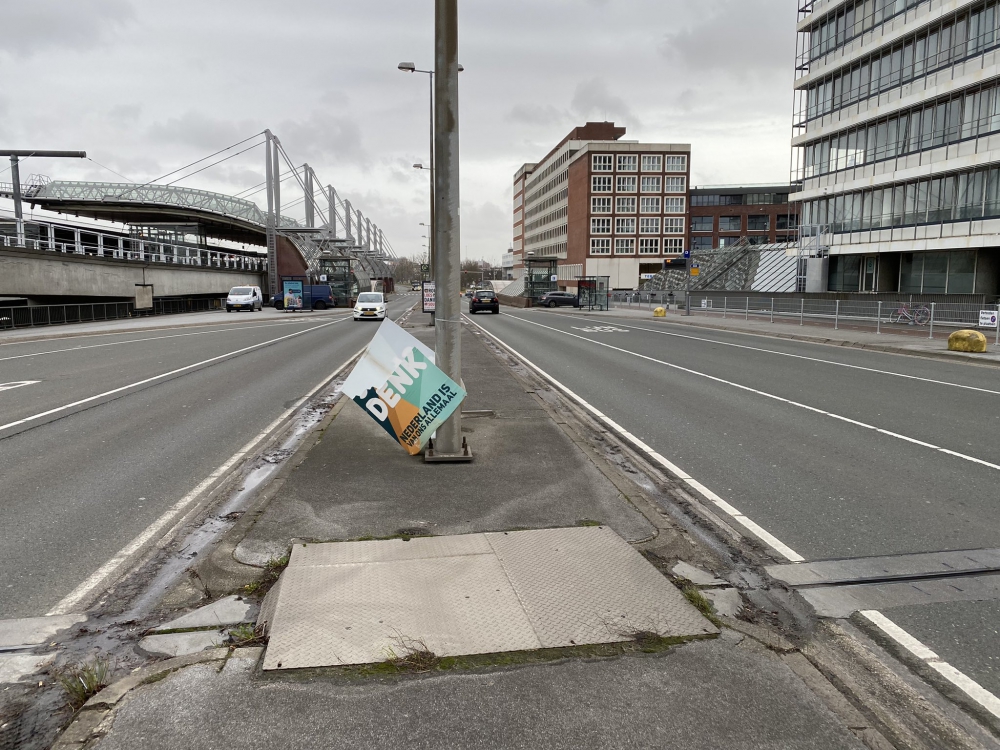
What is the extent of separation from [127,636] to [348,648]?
131cm

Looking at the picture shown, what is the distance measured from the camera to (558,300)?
6212 cm

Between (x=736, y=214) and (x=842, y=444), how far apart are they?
113 metres

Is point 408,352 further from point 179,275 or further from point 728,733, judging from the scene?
point 179,275

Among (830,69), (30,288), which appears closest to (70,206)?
(30,288)

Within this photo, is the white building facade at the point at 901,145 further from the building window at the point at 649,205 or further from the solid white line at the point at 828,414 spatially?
the building window at the point at 649,205

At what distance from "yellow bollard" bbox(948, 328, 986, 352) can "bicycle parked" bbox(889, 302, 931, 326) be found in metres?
7.31

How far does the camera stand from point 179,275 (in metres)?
50.2

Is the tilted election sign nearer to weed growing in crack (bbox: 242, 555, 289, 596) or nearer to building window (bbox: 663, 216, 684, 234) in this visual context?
weed growing in crack (bbox: 242, 555, 289, 596)

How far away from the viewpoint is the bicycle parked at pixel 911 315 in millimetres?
26641

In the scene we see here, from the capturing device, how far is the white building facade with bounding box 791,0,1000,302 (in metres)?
33.8

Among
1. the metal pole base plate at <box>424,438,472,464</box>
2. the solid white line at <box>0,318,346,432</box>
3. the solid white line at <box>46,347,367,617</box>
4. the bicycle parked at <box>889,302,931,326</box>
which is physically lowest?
the solid white line at <box>46,347,367,617</box>

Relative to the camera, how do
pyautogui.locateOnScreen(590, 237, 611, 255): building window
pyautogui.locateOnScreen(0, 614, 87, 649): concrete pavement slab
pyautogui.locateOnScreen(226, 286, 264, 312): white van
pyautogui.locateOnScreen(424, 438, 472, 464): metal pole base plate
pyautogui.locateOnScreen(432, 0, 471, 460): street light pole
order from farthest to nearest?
pyautogui.locateOnScreen(590, 237, 611, 255): building window < pyautogui.locateOnScreen(226, 286, 264, 312): white van < pyautogui.locateOnScreen(424, 438, 472, 464): metal pole base plate < pyautogui.locateOnScreen(432, 0, 471, 460): street light pole < pyautogui.locateOnScreen(0, 614, 87, 649): concrete pavement slab

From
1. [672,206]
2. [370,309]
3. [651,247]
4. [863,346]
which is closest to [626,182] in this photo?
[672,206]

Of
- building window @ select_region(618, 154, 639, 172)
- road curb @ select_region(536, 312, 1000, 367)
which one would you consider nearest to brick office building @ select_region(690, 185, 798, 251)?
building window @ select_region(618, 154, 639, 172)
